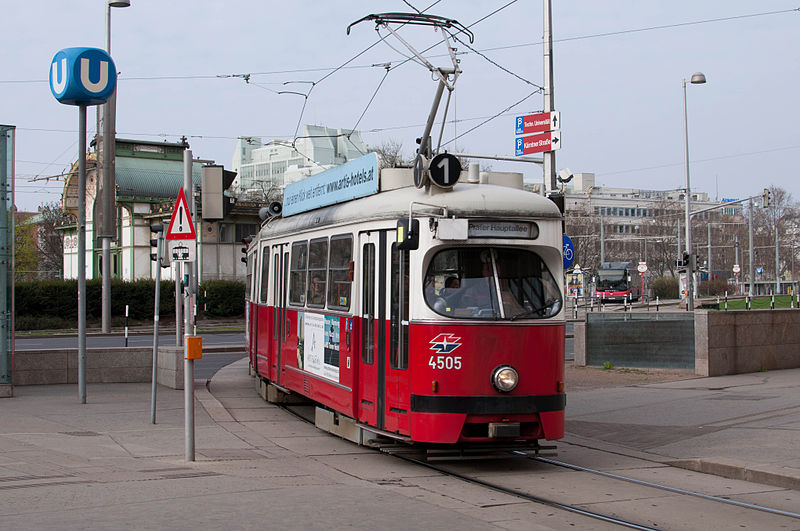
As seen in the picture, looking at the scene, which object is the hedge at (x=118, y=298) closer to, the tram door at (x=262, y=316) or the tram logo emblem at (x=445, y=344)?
the tram door at (x=262, y=316)

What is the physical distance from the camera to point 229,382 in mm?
19844

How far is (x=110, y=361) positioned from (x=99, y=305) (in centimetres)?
2710

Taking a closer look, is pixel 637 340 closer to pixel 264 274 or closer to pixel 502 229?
pixel 264 274

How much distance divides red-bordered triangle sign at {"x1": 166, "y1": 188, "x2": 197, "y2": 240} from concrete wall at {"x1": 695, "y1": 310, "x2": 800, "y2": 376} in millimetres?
11935

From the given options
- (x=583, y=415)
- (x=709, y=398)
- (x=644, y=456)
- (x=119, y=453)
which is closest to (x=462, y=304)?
(x=644, y=456)

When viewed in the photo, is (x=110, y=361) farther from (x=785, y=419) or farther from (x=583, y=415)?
(x=785, y=419)

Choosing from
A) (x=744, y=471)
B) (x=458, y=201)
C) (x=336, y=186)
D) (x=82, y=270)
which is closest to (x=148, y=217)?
(x=82, y=270)

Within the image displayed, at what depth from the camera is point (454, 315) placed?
9.66 m

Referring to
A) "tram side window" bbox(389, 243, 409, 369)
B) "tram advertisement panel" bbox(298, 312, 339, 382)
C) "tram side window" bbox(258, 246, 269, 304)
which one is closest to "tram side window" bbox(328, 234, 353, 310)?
"tram advertisement panel" bbox(298, 312, 339, 382)

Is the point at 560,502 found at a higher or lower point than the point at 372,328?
lower

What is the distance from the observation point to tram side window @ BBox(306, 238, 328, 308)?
12.3 meters

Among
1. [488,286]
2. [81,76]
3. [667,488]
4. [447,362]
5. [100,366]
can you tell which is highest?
[81,76]

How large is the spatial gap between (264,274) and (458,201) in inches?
276

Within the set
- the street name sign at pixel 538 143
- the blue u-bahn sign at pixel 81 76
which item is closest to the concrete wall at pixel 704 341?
the street name sign at pixel 538 143
